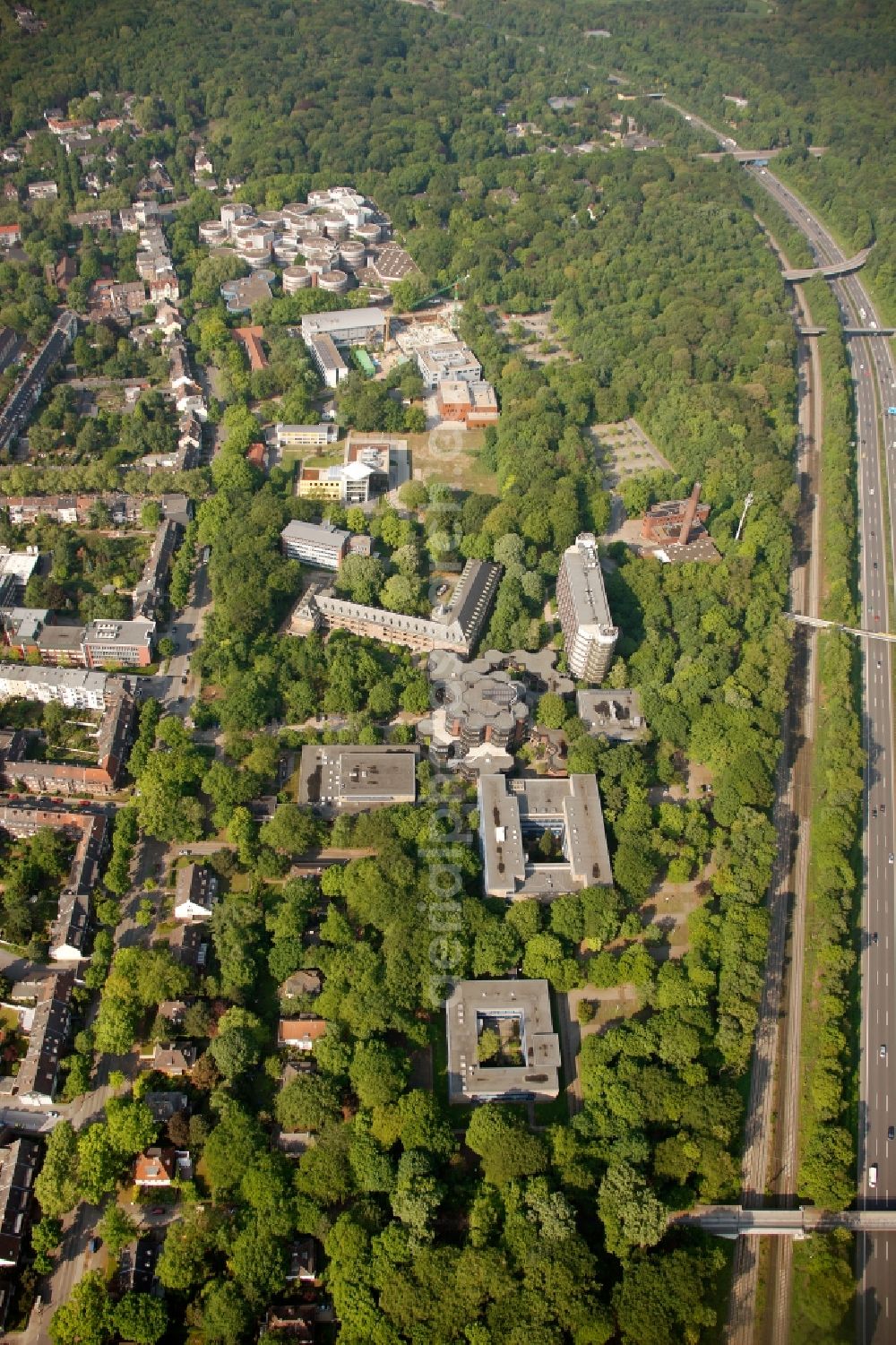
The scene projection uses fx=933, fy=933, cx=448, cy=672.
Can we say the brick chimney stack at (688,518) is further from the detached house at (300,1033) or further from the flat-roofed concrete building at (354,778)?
the detached house at (300,1033)

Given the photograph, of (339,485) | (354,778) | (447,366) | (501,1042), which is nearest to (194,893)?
(354,778)

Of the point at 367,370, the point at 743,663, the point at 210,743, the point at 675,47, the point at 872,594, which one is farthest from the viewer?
the point at 675,47

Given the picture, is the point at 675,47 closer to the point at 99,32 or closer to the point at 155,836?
the point at 99,32

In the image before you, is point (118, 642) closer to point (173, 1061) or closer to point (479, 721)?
point (479, 721)

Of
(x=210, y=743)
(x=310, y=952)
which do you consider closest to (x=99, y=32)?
(x=210, y=743)

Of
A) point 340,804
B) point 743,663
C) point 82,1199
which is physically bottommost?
point 82,1199

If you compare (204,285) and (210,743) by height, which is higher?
(204,285)

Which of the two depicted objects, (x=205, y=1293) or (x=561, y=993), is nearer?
(x=205, y=1293)
